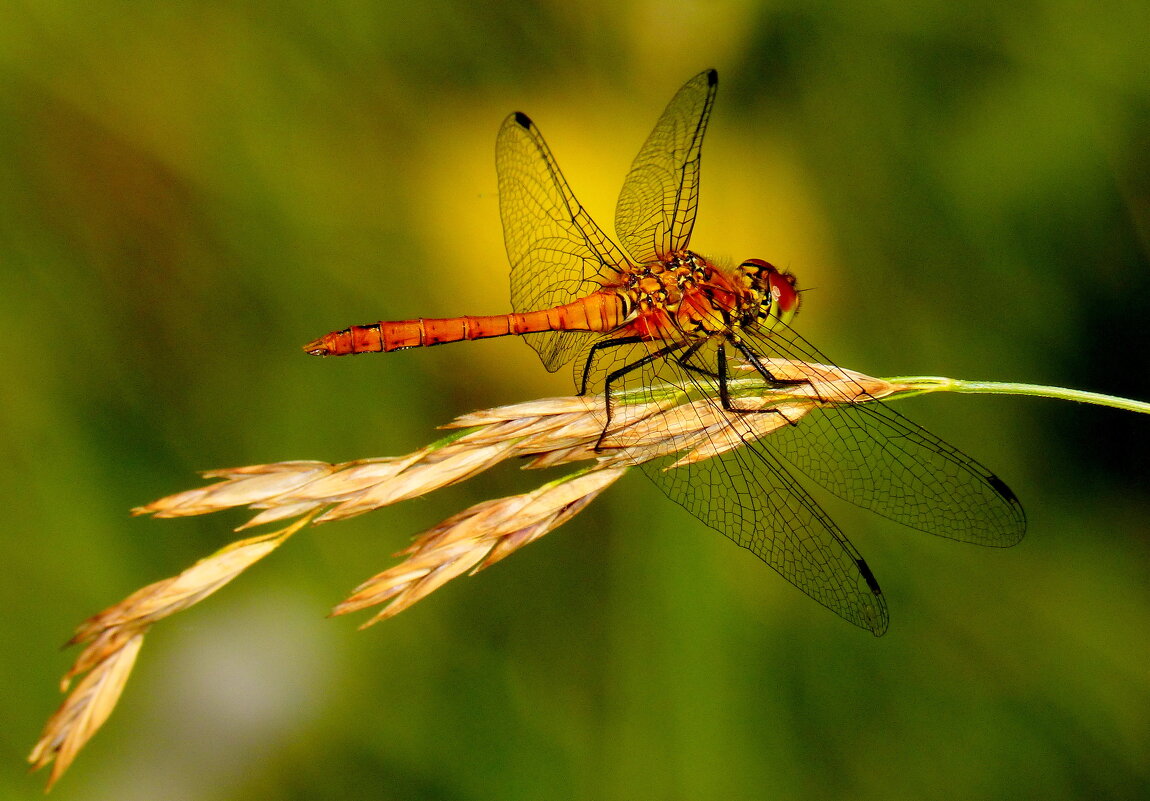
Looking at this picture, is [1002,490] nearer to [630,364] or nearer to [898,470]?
[898,470]

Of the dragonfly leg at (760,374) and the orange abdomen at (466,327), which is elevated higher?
the orange abdomen at (466,327)

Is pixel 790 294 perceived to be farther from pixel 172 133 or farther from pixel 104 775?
pixel 104 775

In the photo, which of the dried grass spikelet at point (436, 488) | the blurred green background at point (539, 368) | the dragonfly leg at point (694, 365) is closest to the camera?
the dried grass spikelet at point (436, 488)

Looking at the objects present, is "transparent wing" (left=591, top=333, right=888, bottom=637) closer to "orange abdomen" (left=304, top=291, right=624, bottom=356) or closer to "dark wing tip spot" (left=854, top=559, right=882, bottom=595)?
"dark wing tip spot" (left=854, top=559, right=882, bottom=595)

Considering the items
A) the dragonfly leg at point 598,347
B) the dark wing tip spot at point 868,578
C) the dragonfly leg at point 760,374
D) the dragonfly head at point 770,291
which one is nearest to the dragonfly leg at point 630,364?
the dragonfly leg at point 598,347

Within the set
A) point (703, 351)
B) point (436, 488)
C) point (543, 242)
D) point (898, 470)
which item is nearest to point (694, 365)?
point (703, 351)

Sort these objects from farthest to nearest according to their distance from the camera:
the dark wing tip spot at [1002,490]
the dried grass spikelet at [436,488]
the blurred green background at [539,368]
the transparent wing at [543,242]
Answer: the transparent wing at [543,242]
the blurred green background at [539,368]
the dark wing tip spot at [1002,490]
the dried grass spikelet at [436,488]

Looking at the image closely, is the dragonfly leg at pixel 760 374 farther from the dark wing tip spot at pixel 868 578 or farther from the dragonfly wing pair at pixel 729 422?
the dark wing tip spot at pixel 868 578
